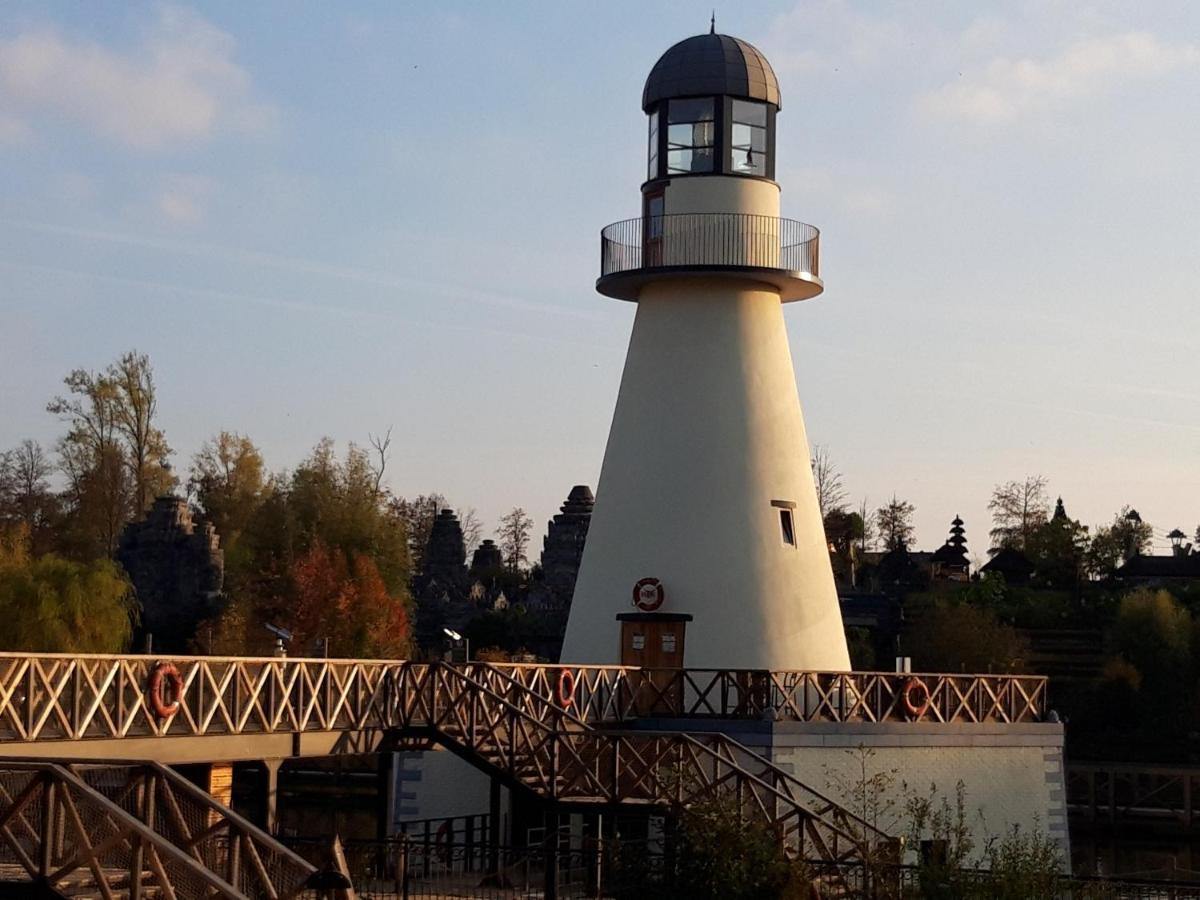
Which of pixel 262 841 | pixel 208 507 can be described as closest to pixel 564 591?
pixel 208 507

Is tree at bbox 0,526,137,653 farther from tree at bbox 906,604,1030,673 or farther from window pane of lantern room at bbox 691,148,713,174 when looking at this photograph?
tree at bbox 906,604,1030,673

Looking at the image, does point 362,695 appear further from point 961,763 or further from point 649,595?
point 961,763

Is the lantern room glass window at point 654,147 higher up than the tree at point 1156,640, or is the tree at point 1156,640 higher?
the lantern room glass window at point 654,147

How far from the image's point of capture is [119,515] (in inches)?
2965

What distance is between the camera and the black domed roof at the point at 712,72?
34.9m

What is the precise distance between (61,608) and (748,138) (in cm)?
2514

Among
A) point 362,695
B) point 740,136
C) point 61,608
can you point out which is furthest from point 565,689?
point 61,608

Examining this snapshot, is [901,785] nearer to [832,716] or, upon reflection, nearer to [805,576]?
[832,716]

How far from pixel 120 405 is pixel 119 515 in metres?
4.48

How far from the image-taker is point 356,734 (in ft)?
85.6

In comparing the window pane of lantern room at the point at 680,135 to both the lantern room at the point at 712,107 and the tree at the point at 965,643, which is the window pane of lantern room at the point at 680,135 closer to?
the lantern room at the point at 712,107

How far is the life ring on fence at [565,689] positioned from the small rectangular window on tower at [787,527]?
579 centimetres

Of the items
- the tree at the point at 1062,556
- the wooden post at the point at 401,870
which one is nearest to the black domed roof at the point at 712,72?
the wooden post at the point at 401,870

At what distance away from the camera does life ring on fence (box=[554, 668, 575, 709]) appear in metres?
29.9
